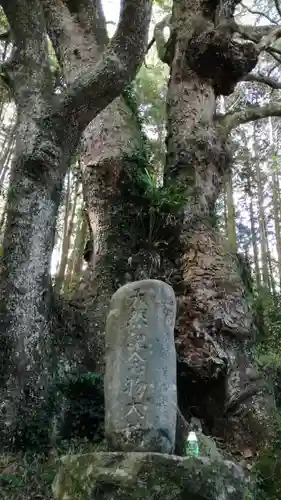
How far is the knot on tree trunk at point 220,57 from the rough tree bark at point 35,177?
2230 millimetres

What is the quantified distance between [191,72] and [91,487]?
6542 mm

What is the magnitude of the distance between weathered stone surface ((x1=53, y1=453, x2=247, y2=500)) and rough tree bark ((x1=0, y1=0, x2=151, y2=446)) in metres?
1.51

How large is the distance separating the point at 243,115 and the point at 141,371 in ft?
20.0

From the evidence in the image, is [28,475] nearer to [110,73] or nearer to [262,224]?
[110,73]

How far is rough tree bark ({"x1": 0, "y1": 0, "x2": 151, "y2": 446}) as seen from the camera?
4.12 m

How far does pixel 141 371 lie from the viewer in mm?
2924

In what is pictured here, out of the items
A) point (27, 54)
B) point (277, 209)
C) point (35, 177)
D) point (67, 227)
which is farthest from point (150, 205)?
point (277, 209)

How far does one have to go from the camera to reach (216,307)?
5578 mm

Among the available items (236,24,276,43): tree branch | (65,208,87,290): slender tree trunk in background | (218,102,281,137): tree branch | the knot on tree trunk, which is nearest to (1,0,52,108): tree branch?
the knot on tree trunk

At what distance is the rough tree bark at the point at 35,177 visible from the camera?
412 cm

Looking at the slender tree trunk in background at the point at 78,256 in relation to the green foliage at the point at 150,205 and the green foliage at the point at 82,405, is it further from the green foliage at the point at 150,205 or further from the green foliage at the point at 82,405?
the green foliage at the point at 82,405

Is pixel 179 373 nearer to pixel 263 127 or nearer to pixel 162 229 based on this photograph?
pixel 162 229

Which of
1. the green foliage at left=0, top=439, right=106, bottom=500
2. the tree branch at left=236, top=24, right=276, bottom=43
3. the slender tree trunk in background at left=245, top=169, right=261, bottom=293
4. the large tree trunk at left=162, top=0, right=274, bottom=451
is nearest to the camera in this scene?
the green foliage at left=0, top=439, right=106, bottom=500

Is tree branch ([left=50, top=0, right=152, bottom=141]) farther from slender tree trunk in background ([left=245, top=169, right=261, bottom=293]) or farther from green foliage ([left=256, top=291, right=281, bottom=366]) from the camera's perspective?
slender tree trunk in background ([left=245, top=169, right=261, bottom=293])
